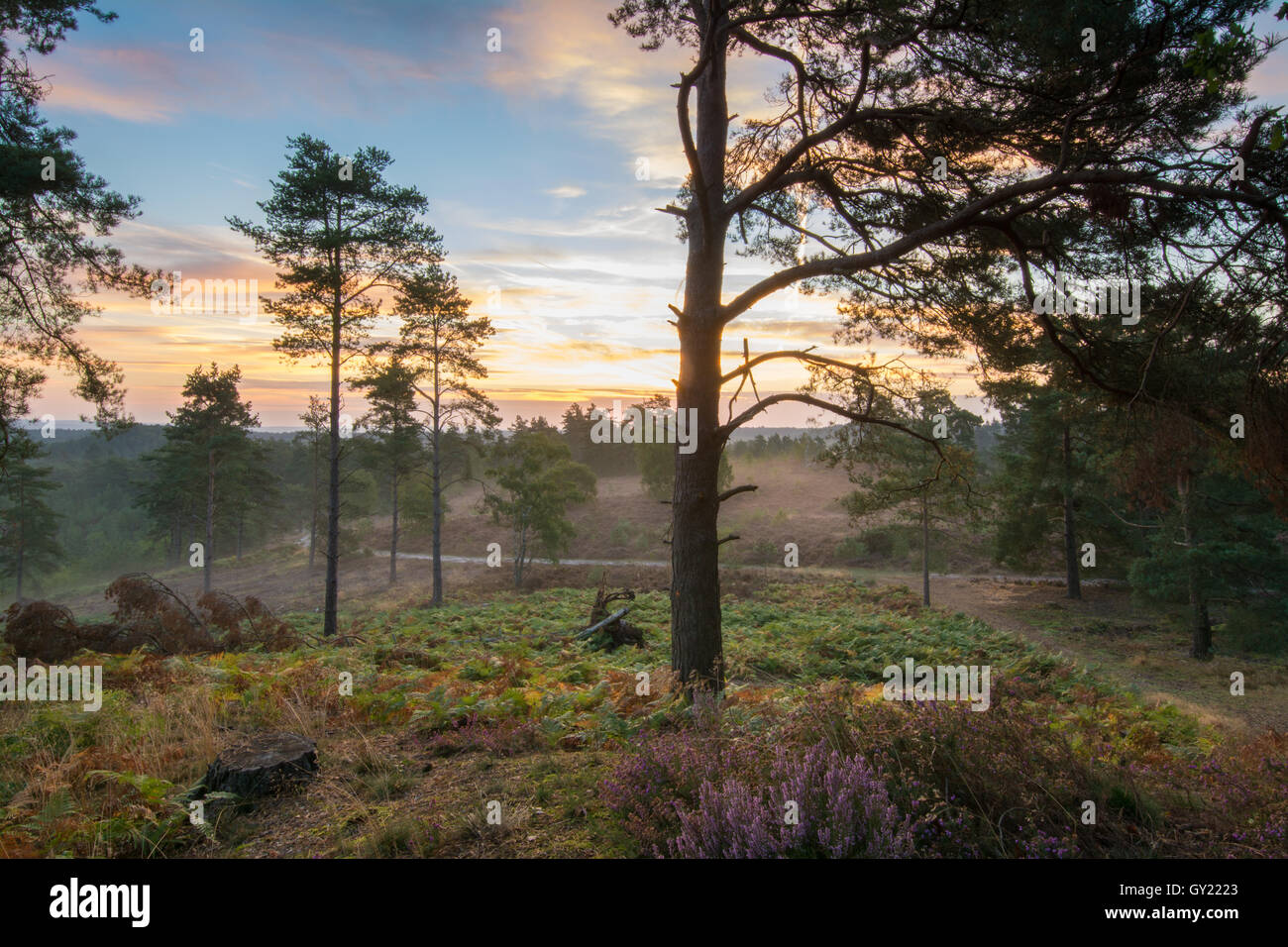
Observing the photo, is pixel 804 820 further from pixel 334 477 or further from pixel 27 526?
pixel 27 526

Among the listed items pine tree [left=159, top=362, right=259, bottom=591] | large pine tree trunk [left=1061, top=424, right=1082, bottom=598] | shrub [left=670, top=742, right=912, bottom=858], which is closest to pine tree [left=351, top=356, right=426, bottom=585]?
pine tree [left=159, top=362, right=259, bottom=591]

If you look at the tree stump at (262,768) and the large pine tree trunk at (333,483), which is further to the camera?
the large pine tree trunk at (333,483)

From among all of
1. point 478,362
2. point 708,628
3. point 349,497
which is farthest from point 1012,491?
point 349,497

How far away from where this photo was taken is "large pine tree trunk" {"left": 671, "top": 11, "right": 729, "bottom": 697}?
682 centimetres

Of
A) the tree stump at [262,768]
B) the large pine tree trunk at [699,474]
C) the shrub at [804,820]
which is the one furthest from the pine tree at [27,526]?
the shrub at [804,820]

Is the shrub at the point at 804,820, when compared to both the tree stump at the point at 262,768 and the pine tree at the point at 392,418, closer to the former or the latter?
the tree stump at the point at 262,768

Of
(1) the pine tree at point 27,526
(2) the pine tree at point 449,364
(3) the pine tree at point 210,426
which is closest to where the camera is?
(2) the pine tree at point 449,364

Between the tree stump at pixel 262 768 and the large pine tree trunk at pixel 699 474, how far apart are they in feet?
11.4

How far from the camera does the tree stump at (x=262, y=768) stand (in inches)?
184

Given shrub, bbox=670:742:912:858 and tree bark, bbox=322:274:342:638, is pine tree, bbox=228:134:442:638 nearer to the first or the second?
tree bark, bbox=322:274:342:638

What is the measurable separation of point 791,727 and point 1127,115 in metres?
6.14

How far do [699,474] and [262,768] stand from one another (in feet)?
15.0

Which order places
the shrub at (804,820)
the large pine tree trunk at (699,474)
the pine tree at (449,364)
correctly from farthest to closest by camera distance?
the pine tree at (449,364), the large pine tree trunk at (699,474), the shrub at (804,820)

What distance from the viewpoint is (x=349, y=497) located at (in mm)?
53219
